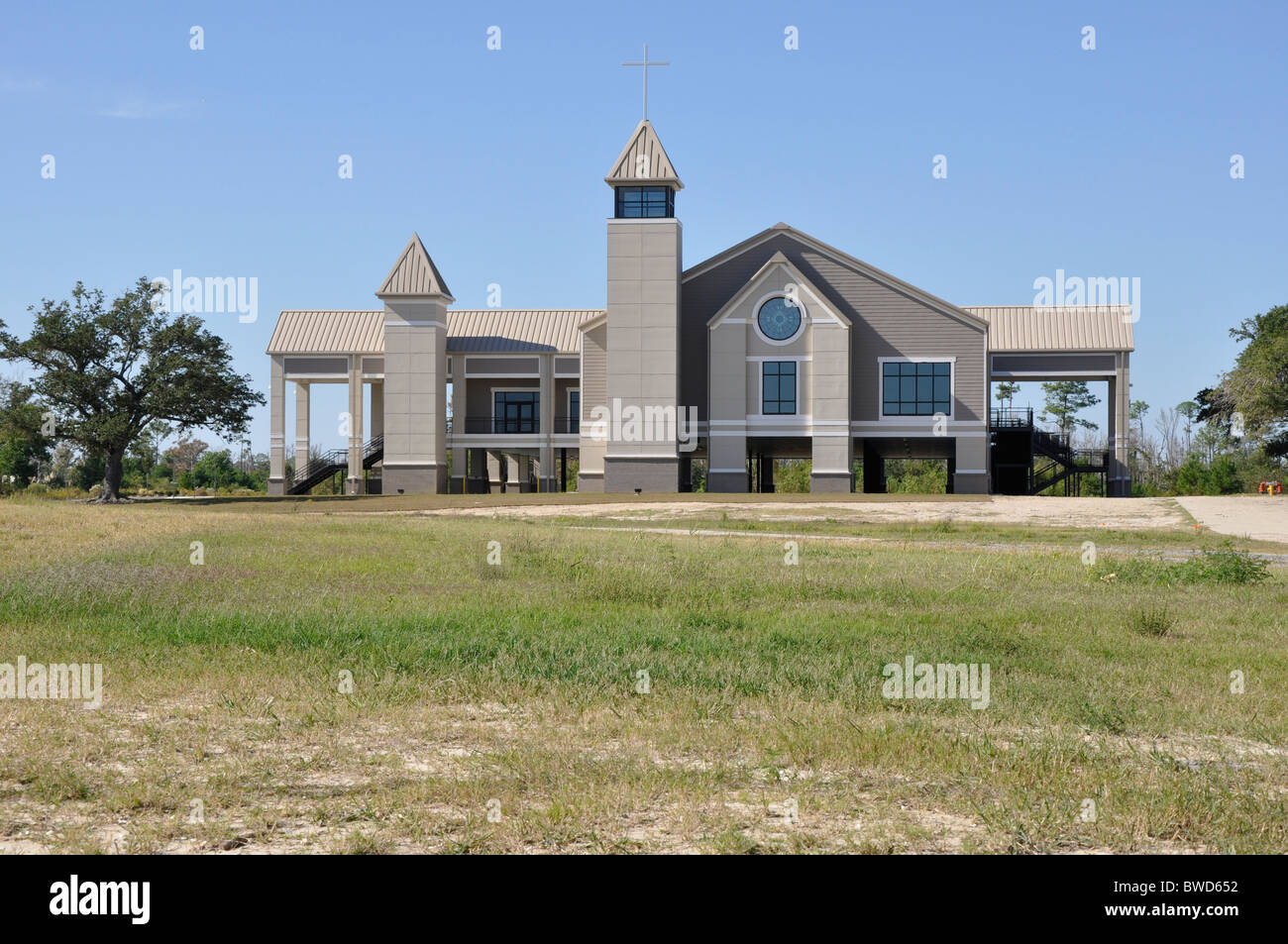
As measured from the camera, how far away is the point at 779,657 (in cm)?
1078

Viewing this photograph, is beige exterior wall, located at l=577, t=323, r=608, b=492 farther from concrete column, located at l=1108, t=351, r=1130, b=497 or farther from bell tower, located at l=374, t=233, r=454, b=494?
concrete column, located at l=1108, t=351, r=1130, b=497

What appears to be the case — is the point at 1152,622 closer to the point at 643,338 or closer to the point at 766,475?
the point at 643,338

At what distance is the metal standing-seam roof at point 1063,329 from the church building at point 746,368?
96mm

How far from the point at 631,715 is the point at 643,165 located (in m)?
47.1

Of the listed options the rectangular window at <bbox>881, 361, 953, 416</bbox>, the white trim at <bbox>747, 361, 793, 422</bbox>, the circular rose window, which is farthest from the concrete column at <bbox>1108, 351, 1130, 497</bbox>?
the circular rose window

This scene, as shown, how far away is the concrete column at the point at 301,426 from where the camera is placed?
2480 inches

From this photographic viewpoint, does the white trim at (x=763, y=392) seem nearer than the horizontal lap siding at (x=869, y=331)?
Yes

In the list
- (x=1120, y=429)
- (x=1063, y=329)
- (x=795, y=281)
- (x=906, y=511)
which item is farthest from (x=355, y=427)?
(x=1120, y=429)

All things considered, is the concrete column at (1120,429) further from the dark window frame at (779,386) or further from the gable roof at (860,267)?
the dark window frame at (779,386)

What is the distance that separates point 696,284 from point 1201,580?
39.4 m

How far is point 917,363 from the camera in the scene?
54062 millimetres

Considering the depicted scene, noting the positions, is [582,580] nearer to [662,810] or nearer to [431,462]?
[662,810]

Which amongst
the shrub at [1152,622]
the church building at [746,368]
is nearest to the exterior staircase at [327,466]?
the church building at [746,368]
